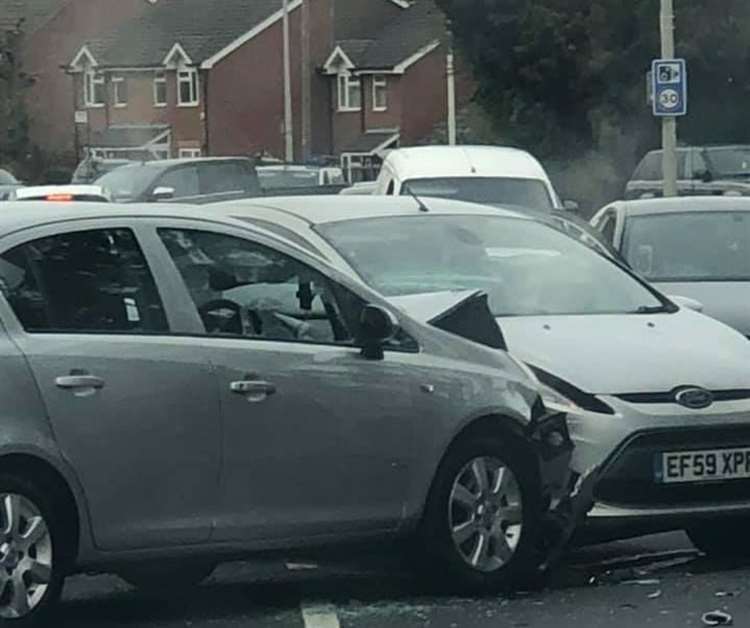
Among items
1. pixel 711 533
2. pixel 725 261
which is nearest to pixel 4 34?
pixel 725 261

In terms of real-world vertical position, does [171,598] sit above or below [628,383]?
below

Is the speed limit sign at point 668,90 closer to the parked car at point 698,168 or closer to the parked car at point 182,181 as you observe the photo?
the parked car at point 698,168

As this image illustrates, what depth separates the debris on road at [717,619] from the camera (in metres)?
8.22

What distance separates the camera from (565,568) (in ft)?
31.6

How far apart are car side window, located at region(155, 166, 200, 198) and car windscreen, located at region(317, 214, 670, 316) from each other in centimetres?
2010

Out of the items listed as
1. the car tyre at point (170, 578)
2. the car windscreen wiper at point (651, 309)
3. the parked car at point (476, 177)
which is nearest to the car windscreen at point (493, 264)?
the car windscreen wiper at point (651, 309)

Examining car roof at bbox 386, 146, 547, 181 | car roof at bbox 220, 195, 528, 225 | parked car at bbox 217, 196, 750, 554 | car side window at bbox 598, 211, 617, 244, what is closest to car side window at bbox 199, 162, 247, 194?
car roof at bbox 386, 146, 547, 181

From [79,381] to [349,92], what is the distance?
2847 inches

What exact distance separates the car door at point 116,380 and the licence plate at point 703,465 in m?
2.10

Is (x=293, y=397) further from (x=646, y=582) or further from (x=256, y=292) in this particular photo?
(x=646, y=582)

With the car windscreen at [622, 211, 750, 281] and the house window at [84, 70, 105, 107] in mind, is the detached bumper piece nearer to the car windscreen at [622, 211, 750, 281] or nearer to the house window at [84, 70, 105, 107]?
the car windscreen at [622, 211, 750, 281]

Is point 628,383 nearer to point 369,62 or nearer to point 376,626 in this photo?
point 376,626

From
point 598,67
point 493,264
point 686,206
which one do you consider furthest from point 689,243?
point 598,67

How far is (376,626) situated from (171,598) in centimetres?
108
